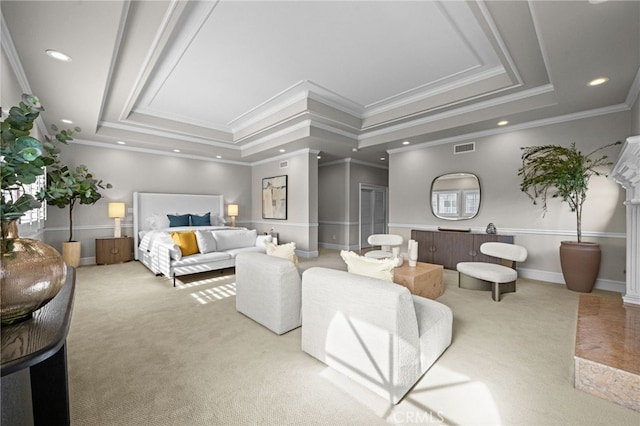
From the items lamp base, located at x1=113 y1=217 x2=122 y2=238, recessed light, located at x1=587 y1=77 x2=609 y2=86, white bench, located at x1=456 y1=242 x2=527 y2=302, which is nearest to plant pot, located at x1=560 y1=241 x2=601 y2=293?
white bench, located at x1=456 y1=242 x2=527 y2=302

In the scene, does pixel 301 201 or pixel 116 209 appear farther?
pixel 301 201

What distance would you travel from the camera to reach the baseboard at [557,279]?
3.78 metres

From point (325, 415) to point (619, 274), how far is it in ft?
15.3

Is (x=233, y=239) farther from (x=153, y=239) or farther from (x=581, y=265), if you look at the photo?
(x=581, y=265)

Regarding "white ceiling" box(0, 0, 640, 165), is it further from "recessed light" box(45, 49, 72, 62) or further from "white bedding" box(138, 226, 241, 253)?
"white bedding" box(138, 226, 241, 253)

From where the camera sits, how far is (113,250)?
5.65 metres

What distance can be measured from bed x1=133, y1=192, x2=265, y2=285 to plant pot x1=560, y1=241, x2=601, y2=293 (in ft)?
15.6

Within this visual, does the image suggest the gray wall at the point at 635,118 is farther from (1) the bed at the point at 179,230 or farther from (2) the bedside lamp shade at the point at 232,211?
(2) the bedside lamp shade at the point at 232,211

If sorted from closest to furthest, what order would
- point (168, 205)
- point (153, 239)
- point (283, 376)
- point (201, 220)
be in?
point (283, 376) < point (153, 239) < point (168, 205) < point (201, 220)

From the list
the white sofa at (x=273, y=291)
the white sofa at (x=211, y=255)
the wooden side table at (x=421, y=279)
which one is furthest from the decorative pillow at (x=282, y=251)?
the white sofa at (x=211, y=255)

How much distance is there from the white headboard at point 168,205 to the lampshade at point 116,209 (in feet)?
1.14

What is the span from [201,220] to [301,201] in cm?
245

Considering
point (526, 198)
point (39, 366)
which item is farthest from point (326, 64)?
point (526, 198)

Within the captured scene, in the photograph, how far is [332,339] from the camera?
1.98 metres
